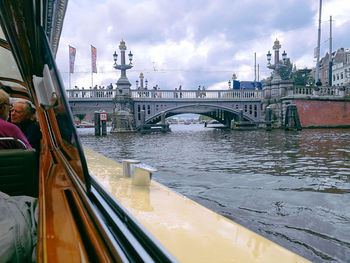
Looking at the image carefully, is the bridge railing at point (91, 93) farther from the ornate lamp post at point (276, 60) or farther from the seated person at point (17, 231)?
the seated person at point (17, 231)

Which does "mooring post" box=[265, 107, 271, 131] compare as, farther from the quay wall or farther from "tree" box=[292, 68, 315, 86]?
"tree" box=[292, 68, 315, 86]

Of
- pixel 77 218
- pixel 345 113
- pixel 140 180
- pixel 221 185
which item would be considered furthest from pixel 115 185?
pixel 345 113

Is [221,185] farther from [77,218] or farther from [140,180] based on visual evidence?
[77,218]

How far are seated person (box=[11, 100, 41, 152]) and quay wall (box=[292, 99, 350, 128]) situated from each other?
1868 cm

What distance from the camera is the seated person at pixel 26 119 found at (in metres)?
3.04

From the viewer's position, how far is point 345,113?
61.4ft

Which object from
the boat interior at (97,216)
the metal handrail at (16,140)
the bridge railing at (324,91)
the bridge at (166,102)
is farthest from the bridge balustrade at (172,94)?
the boat interior at (97,216)

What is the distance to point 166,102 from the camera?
68.6 feet

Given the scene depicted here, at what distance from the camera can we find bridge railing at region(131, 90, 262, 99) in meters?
21.2

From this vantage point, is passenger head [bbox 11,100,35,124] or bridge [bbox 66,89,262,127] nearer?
passenger head [bbox 11,100,35,124]

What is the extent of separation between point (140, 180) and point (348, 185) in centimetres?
286

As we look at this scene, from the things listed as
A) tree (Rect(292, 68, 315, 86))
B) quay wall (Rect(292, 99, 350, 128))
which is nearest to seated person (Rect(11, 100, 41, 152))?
quay wall (Rect(292, 99, 350, 128))

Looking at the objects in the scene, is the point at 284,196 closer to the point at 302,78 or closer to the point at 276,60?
the point at 276,60

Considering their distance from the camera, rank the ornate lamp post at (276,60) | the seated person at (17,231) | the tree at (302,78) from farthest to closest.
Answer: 1. the tree at (302,78)
2. the ornate lamp post at (276,60)
3. the seated person at (17,231)
